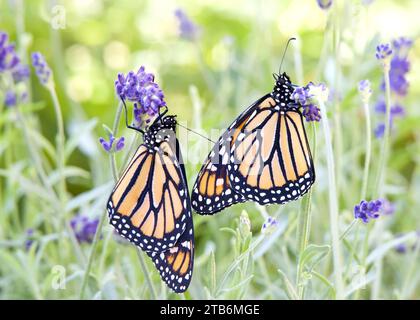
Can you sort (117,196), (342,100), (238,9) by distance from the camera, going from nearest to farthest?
(117,196) < (342,100) < (238,9)

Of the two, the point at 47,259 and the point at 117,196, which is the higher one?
the point at 117,196

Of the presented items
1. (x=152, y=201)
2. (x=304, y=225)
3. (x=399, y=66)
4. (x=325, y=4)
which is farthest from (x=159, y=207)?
(x=399, y=66)

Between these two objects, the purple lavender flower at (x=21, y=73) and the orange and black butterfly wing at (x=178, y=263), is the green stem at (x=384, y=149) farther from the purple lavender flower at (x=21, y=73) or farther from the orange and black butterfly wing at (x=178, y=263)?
the purple lavender flower at (x=21, y=73)

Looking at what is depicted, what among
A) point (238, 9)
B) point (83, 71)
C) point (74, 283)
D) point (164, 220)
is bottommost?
point (74, 283)

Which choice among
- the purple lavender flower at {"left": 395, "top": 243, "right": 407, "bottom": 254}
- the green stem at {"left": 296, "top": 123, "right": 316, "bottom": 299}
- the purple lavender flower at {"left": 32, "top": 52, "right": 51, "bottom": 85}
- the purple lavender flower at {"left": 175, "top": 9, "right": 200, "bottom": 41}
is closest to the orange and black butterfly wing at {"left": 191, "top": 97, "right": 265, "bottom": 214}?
the green stem at {"left": 296, "top": 123, "right": 316, "bottom": 299}

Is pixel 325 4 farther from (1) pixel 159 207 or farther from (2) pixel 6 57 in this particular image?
(2) pixel 6 57

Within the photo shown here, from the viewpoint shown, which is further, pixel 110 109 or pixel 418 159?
pixel 110 109
